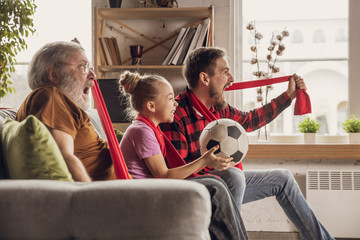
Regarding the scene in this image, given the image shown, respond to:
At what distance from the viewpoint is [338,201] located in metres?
2.90

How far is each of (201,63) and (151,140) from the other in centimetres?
76

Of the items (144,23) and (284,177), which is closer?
(284,177)

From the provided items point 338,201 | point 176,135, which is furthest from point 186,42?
point 338,201

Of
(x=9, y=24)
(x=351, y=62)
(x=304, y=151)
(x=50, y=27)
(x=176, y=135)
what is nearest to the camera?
(x=176, y=135)

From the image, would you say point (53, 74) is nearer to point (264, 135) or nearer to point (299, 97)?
point (299, 97)

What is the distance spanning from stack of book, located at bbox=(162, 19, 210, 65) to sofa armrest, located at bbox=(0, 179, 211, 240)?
2.04 m

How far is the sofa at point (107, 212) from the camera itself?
3.19ft

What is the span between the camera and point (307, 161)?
3.05m

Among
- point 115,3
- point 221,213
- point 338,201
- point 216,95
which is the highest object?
point 115,3

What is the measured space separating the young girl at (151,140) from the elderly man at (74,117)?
0.11 metres

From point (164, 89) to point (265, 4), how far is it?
1.87 m

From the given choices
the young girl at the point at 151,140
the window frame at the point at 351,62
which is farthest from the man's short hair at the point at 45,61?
the window frame at the point at 351,62

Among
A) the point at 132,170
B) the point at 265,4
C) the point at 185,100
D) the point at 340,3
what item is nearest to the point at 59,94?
the point at 132,170

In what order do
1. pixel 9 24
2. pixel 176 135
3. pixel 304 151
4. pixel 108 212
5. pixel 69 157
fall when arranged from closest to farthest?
1. pixel 108 212
2. pixel 69 157
3. pixel 176 135
4. pixel 304 151
5. pixel 9 24
